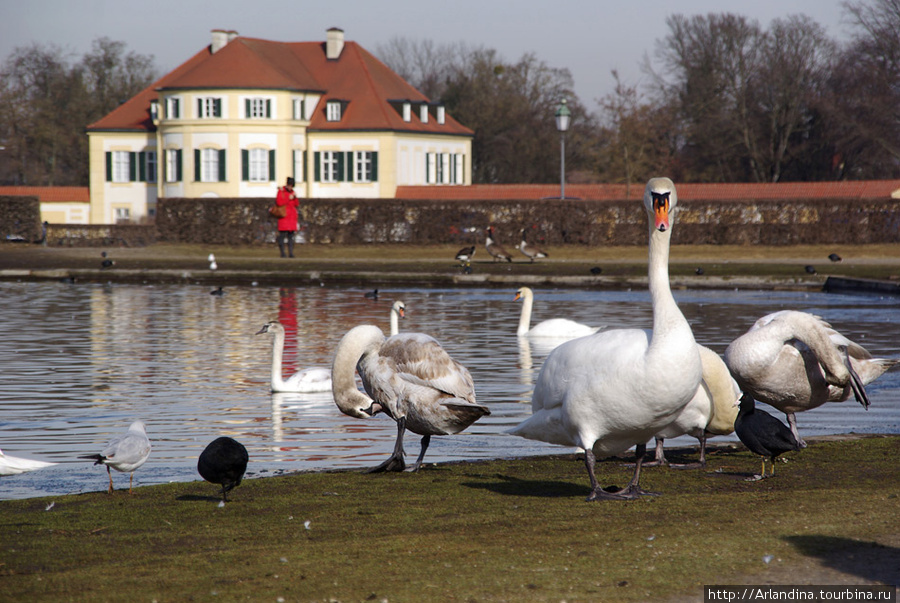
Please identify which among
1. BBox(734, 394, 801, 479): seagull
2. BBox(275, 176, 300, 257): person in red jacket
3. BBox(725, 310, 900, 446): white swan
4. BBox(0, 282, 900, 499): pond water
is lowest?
BBox(0, 282, 900, 499): pond water

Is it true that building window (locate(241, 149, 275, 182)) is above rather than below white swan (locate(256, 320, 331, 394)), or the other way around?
above

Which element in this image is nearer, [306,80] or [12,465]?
[12,465]

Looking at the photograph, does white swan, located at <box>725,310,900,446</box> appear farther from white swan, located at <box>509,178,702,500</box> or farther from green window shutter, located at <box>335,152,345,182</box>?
green window shutter, located at <box>335,152,345,182</box>

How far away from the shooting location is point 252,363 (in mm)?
14852

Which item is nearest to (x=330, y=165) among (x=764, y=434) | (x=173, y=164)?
(x=173, y=164)

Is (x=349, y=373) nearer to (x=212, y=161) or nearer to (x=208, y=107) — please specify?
(x=212, y=161)

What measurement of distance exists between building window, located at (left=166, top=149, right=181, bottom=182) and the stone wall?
29.6m

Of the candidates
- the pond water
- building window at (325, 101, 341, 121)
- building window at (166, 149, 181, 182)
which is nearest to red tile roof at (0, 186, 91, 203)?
building window at (166, 149, 181, 182)

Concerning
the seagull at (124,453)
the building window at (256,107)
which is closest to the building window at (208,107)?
the building window at (256,107)

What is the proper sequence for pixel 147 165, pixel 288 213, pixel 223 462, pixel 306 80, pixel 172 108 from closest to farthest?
pixel 223 462 → pixel 288 213 → pixel 172 108 → pixel 306 80 → pixel 147 165

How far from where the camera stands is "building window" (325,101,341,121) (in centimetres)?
7425

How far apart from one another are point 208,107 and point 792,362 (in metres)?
66.7

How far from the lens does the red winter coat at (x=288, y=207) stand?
3556cm

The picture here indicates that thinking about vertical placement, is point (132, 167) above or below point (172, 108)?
below
